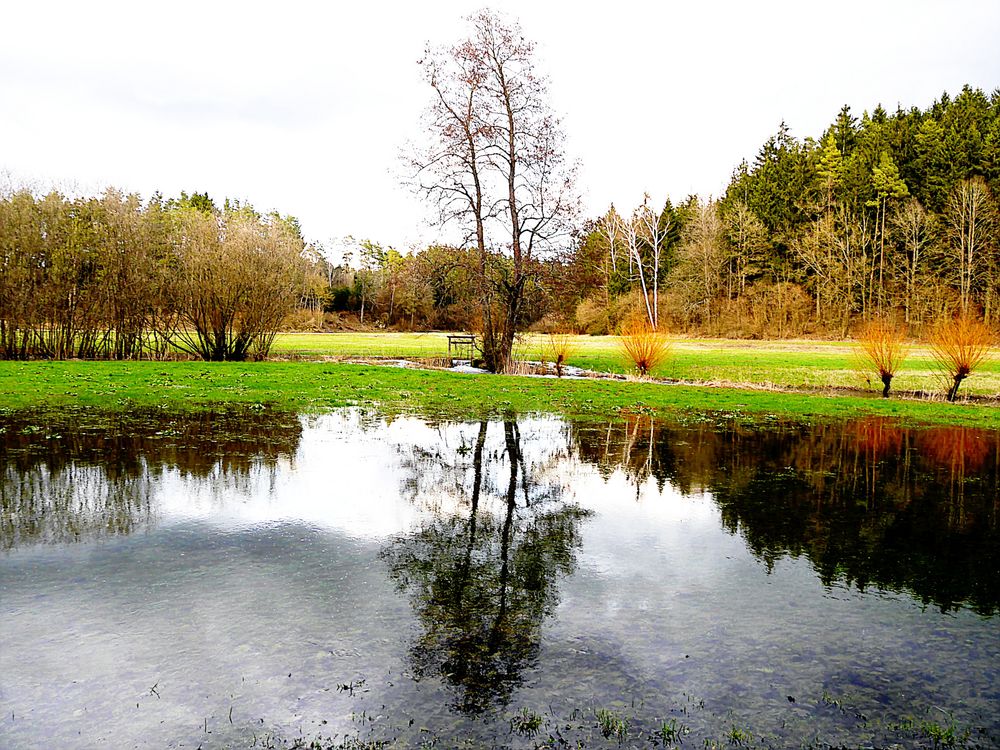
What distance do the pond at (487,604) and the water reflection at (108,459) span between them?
0.07m

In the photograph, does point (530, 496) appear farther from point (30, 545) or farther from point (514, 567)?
point (30, 545)

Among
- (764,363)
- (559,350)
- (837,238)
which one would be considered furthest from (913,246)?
(559,350)

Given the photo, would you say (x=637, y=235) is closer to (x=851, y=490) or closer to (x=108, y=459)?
(x=851, y=490)

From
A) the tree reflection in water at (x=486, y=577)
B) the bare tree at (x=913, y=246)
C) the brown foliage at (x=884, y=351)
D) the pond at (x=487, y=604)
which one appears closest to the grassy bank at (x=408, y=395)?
the brown foliage at (x=884, y=351)

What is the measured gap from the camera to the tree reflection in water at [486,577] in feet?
13.7

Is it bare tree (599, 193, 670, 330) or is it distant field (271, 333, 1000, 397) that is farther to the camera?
bare tree (599, 193, 670, 330)

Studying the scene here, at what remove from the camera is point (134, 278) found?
1162 inches

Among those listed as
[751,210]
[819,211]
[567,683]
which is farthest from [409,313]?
[567,683]

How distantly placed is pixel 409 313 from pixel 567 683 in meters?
88.7

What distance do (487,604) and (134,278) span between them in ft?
96.9

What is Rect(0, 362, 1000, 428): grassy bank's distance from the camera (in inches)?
663

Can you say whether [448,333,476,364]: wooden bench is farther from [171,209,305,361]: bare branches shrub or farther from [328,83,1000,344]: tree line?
[171,209,305,361]: bare branches shrub

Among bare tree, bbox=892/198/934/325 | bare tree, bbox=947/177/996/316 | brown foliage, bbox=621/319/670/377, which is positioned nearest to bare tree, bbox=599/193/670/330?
bare tree, bbox=892/198/934/325

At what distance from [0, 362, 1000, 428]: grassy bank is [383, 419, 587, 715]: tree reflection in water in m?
7.74
